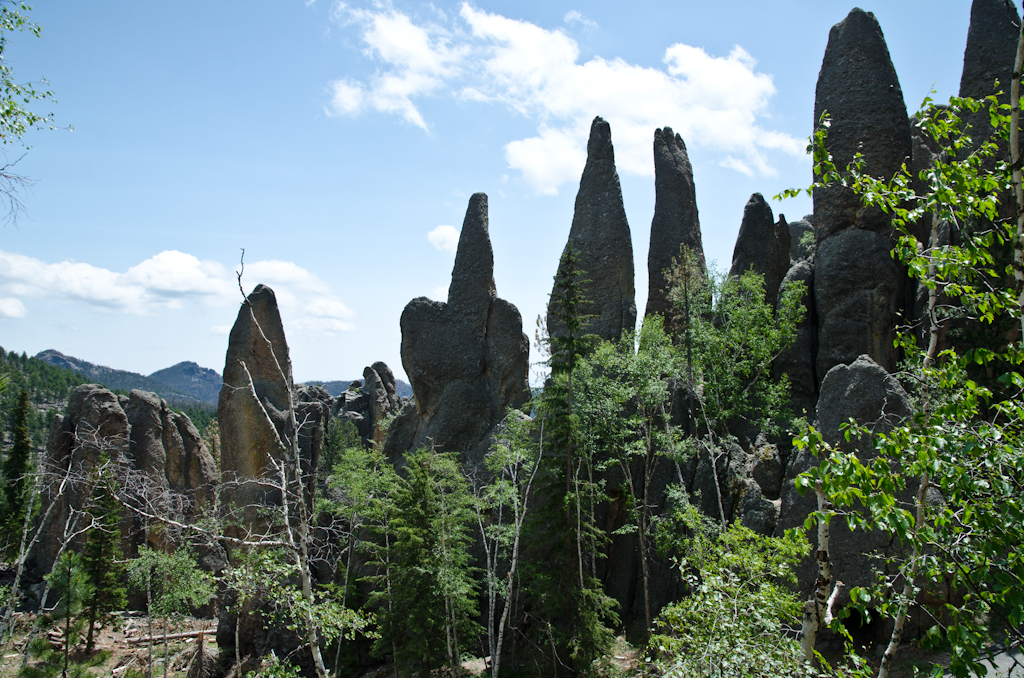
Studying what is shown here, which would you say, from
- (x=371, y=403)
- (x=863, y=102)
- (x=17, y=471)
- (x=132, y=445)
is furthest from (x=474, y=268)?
(x=17, y=471)

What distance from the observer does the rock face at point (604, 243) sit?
1130 inches

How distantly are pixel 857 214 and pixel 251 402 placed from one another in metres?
28.2

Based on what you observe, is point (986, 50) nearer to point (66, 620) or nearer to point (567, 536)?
point (567, 536)

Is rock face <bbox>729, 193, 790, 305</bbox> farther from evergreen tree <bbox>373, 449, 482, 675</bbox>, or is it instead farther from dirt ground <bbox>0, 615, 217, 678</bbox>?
dirt ground <bbox>0, 615, 217, 678</bbox>

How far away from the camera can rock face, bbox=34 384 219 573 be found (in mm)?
34844

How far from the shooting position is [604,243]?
29375mm

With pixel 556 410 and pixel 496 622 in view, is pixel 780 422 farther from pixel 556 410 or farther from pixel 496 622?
pixel 496 622

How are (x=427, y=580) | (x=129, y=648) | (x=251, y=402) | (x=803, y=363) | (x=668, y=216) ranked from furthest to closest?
(x=668, y=216), (x=129, y=648), (x=251, y=402), (x=803, y=363), (x=427, y=580)

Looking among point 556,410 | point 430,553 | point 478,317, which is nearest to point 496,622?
point 430,553

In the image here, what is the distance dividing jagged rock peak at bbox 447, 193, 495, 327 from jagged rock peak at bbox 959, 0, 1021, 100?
21.9m

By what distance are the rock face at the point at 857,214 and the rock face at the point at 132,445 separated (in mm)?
32730

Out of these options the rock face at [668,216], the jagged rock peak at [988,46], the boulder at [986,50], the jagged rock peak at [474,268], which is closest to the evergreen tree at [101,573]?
the jagged rock peak at [474,268]

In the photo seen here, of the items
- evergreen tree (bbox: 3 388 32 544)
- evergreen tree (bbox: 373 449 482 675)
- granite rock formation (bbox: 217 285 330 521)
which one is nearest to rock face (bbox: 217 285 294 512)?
granite rock formation (bbox: 217 285 330 521)

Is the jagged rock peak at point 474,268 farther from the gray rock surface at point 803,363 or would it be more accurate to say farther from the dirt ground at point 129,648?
the dirt ground at point 129,648
